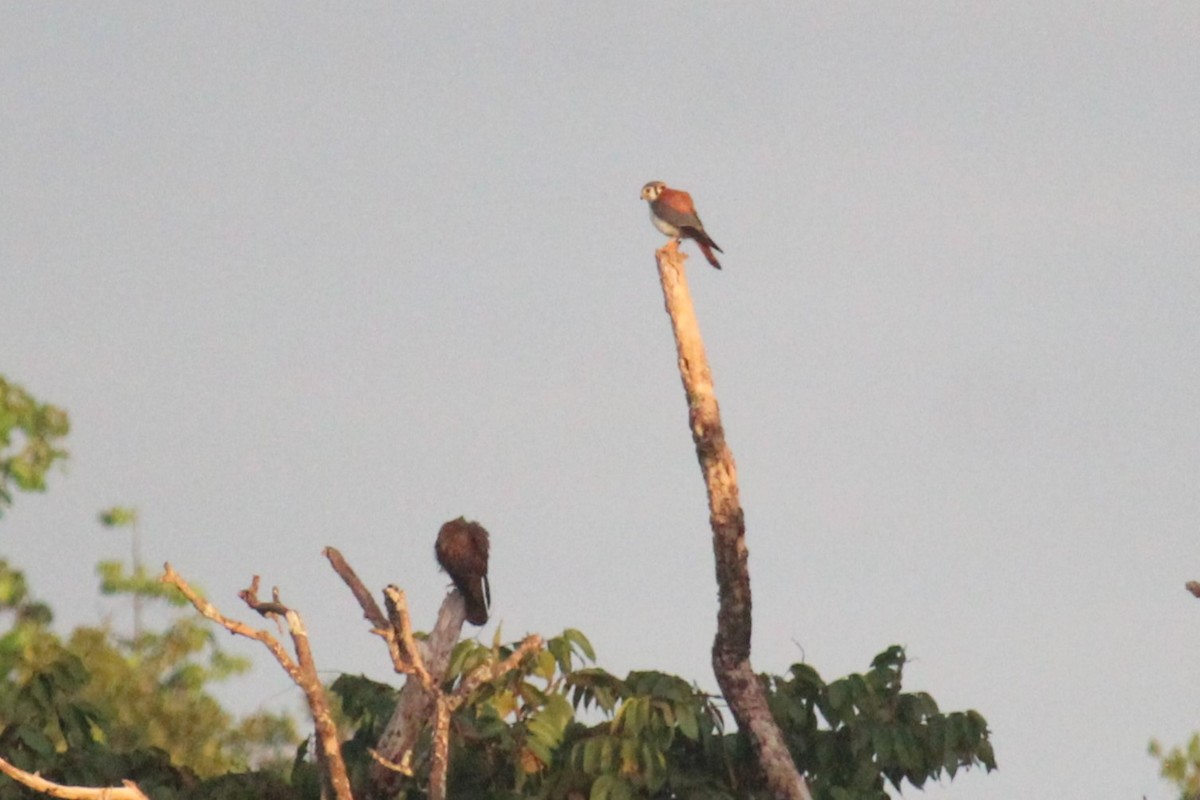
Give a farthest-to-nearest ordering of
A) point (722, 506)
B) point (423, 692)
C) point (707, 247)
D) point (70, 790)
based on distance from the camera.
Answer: point (707, 247) < point (722, 506) < point (423, 692) < point (70, 790)

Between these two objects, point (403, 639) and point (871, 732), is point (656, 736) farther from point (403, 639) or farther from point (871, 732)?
point (403, 639)

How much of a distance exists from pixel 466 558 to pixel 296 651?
225 cm

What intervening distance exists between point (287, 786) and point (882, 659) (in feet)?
13.9

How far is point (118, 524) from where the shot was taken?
3150cm

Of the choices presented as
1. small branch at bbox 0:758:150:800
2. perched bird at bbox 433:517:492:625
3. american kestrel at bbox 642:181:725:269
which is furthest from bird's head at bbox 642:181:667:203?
small branch at bbox 0:758:150:800

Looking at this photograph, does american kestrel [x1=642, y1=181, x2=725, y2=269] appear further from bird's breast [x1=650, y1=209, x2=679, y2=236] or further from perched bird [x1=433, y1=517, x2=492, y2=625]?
perched bird [x1=433, y1=517, x2=492, y2=625]

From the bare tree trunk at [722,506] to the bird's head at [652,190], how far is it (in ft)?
12.8

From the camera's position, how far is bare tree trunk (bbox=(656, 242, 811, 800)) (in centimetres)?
1413

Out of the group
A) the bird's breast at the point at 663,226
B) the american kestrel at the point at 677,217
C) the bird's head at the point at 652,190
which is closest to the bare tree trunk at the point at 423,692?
the american kestrel at the point at 677,217

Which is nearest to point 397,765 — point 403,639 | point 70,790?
point 403,639

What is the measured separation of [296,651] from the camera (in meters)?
11.3

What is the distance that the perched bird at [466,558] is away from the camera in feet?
44.0

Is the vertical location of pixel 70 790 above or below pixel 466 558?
below

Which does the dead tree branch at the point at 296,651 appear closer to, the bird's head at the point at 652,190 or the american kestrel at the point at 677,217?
the american kestrel at the point at 677,217
